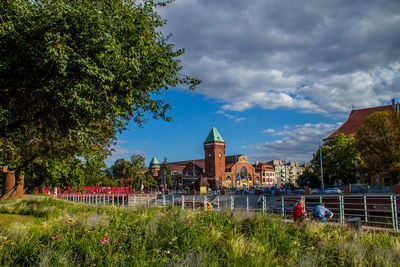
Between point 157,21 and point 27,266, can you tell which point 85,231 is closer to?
point 27,266

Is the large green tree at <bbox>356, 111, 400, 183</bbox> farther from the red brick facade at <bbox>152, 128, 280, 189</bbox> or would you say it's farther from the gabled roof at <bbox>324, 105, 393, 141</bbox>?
the red brick facade at <bbox>152, 128, 280, 189</bbox>

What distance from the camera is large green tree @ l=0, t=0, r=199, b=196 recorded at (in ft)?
27.8

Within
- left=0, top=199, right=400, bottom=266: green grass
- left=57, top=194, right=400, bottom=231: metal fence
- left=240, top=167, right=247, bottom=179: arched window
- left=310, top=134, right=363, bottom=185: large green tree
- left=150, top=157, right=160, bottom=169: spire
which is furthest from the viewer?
left=150, top=157, right=160, bottom=169: spire

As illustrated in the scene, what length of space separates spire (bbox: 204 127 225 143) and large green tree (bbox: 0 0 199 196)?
321ft

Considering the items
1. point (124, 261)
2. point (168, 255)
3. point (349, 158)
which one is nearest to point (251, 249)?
point (168, 255)

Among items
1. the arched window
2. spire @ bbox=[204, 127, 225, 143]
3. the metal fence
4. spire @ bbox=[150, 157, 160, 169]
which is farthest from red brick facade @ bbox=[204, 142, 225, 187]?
the metal fence

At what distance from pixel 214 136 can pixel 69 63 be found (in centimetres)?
10203

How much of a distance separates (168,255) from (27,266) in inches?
90.0

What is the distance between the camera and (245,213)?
9.02m

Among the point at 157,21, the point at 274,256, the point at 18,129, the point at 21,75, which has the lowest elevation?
the point at 274,256

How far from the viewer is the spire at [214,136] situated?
360 ft

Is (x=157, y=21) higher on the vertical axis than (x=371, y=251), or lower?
higher

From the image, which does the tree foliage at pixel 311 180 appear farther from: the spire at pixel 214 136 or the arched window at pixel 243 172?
the spire at pixel 214 136

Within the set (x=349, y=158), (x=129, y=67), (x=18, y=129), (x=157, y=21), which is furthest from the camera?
(x=349, y=158)
